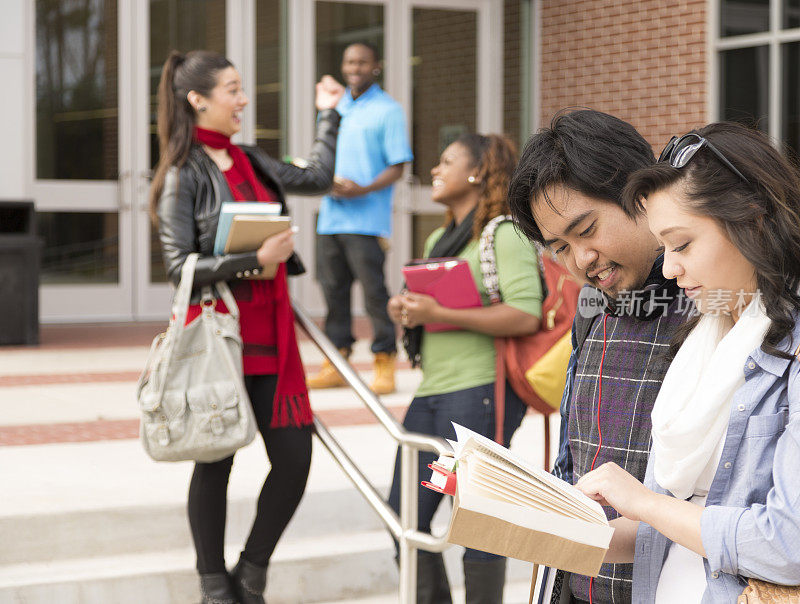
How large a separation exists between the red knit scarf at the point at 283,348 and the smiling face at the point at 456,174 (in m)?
0.61

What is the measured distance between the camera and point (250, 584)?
3.53 m

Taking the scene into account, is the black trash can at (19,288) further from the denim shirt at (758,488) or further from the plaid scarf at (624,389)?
the denim shirt at (758,488)

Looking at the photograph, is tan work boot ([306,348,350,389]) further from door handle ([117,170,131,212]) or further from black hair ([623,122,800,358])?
black hair ([623,122,800,358])

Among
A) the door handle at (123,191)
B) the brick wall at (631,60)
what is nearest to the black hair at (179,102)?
the door handle at (123,191)

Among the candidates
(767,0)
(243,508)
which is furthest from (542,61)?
(243,508)

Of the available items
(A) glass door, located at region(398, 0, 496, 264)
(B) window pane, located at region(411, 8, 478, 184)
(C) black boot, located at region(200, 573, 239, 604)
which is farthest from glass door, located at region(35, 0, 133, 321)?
(C) black boot, located at region(200, 573, 239, 604)

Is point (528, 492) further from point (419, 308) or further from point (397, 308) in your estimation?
point (397, 308)

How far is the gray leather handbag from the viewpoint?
327 centimetres

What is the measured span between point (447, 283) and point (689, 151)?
76.3 inches

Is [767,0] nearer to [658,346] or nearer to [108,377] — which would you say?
[108,377]

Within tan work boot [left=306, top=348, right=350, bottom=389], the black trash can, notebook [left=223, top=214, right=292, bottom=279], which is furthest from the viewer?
the black trash can

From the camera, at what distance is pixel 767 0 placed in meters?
9.50

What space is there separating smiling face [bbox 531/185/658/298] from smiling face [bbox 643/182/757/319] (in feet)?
1.06

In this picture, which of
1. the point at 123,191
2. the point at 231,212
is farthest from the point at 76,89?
the point at 231,212
